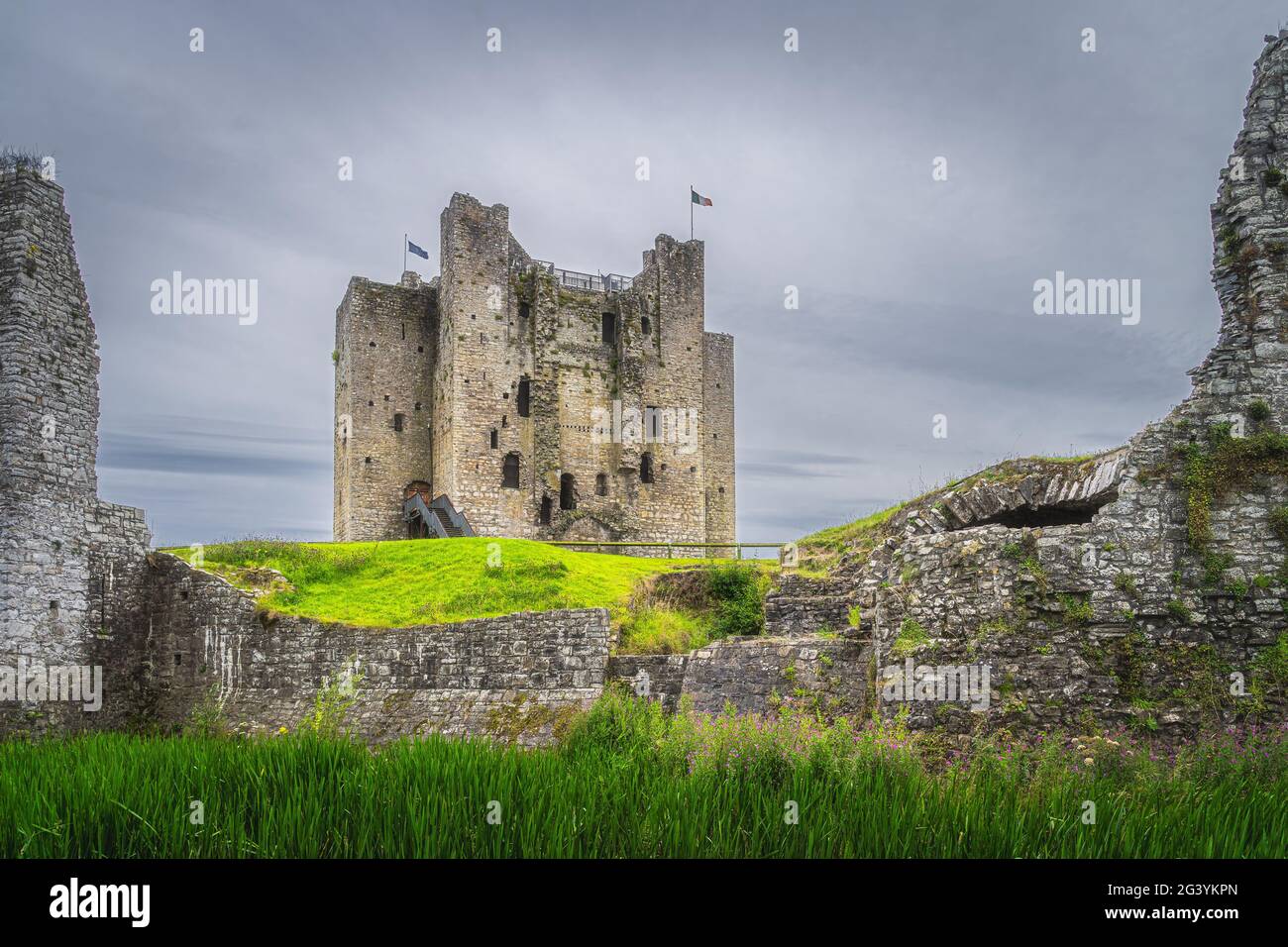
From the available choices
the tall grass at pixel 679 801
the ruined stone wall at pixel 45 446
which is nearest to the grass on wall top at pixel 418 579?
the ruined stone wall at pixel 45 446

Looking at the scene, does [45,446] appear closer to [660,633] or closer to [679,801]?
[660,633]

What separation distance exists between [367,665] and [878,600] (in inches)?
376

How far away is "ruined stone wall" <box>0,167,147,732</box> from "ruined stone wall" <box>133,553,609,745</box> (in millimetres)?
1646

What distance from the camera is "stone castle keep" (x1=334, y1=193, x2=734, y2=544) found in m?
36.6

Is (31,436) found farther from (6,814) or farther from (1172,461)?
(1172,461)

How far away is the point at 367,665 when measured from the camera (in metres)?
16.8

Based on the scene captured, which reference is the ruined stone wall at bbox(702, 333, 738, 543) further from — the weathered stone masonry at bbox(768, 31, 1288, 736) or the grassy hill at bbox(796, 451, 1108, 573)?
the weathered stone masonry at bbox(768, 31, 1288, 736)

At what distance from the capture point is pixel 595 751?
9250mm

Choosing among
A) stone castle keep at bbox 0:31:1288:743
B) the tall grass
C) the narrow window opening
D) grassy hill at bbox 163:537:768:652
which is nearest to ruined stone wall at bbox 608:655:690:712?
stone castle keep at bbox 0:31:1288:743

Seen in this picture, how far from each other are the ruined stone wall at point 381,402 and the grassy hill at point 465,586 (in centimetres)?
1360

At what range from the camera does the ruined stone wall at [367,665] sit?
15359 millimetres

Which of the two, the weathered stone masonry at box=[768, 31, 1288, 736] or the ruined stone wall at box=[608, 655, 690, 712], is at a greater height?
the weathered stone masonry at box=[768, 31, 1288, 736]

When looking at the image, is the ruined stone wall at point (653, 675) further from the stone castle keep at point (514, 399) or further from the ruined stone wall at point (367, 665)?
the stone castle keep at point (514, 399)

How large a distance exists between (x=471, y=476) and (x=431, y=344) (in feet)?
20.8
